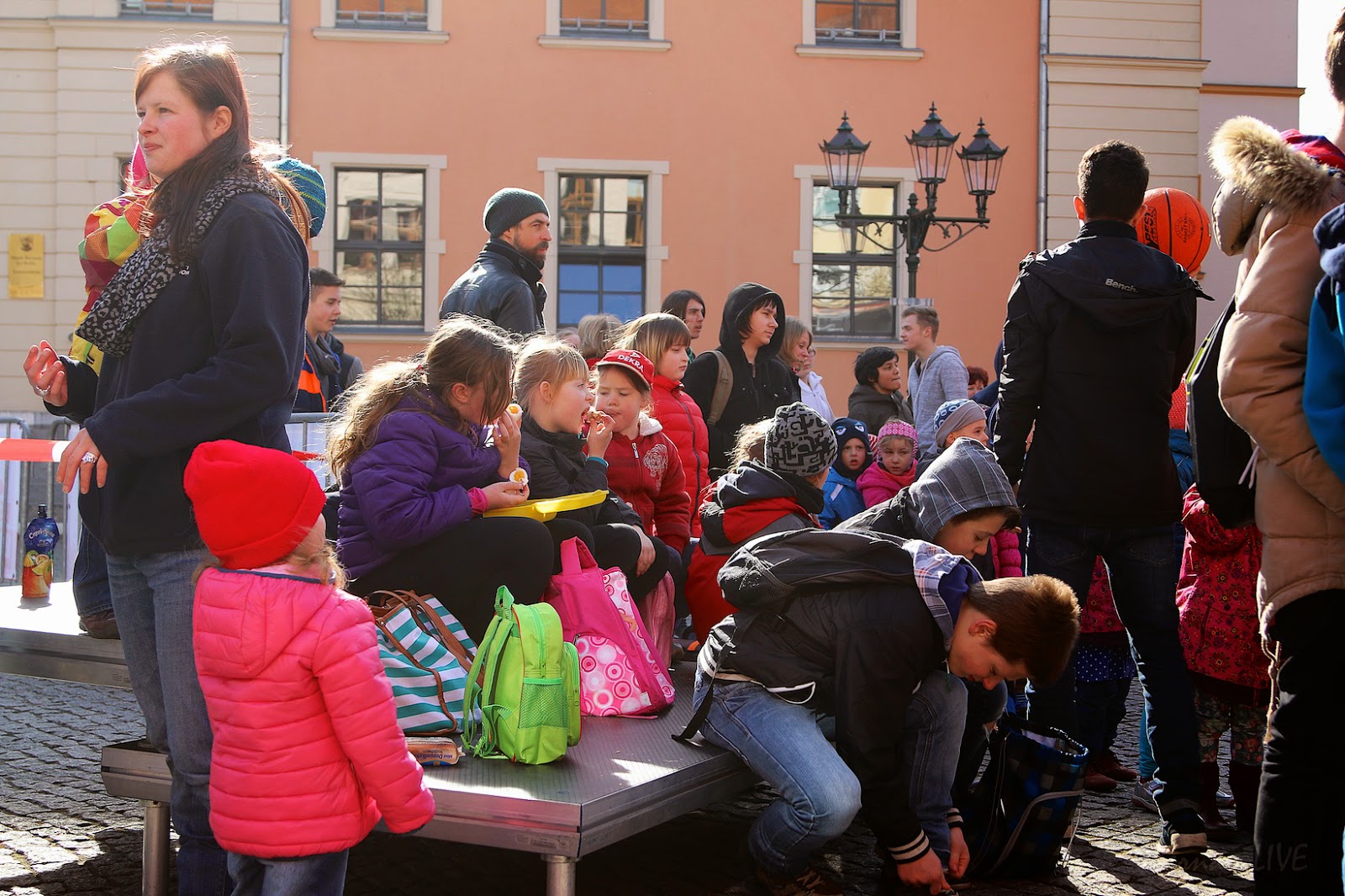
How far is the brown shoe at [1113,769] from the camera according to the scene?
16.5 feet

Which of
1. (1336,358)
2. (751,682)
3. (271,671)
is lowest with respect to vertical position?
(751,682)

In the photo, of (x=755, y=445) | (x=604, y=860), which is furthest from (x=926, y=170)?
(x=604, y=860)

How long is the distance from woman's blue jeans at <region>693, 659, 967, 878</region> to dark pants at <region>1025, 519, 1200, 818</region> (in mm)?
543

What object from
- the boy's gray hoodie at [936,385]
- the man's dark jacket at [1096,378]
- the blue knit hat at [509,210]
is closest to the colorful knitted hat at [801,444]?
the man's dark jacket at [1096,378]

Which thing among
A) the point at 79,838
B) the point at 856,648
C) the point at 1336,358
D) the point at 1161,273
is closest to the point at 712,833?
the point at 856,648

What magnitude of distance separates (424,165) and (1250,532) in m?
13.2

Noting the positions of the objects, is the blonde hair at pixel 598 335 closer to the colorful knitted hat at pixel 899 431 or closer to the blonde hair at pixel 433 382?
the colorful knitted hat at pixel 899 431

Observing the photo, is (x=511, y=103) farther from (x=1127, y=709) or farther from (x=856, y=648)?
(x=856, y=648)

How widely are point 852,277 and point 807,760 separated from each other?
46.0 ft

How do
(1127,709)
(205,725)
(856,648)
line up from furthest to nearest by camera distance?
(1127,709), (856,648), (205,725)

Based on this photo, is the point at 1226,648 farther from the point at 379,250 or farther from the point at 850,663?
the point at 379,250

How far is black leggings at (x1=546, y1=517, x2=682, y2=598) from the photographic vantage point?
4.54 m

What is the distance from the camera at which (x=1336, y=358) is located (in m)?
Answer: 2.52

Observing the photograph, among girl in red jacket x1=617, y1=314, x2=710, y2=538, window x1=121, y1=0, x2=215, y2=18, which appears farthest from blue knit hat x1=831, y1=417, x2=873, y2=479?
window x1=121, y1=0, x2=215, y2=18
